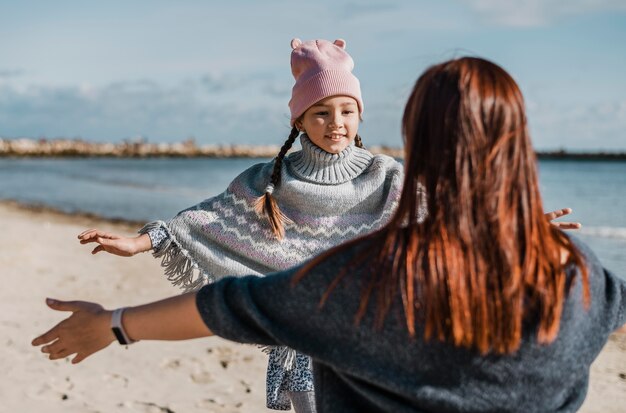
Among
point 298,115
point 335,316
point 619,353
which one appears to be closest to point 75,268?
point 619,353

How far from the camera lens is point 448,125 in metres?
1.60

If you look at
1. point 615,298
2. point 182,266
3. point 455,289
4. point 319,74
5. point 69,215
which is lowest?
point 69,215

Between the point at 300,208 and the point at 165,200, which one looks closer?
the point at 300,208

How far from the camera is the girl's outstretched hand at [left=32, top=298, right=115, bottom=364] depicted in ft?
6.09

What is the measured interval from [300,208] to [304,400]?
0.78 metres

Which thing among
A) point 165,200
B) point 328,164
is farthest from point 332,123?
point 165,200

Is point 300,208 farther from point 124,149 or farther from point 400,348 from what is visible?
point 124,149

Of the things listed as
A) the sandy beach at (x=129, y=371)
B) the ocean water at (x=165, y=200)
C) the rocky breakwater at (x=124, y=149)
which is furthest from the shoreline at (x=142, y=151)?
the sandy beach at (x=129, y=371)

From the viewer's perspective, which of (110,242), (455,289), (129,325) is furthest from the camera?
(110,242)

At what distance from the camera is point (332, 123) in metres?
3.23

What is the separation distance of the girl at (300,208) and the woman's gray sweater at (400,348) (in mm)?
1527

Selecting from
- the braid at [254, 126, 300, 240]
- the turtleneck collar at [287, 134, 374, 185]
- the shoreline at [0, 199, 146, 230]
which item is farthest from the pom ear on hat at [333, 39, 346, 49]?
the shoreline at [0, 199, 146, 230]

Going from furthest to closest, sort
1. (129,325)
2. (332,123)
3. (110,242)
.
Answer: (332,123) < (110,242) < (129,325)

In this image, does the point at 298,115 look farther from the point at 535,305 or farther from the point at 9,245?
the point at 9,245
